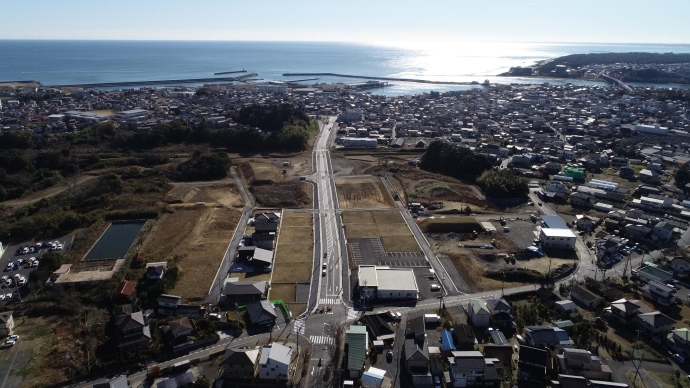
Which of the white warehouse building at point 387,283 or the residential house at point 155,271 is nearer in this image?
the white warehouse building at point 387,283

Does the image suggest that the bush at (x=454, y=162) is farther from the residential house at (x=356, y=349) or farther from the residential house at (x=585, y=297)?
the residential house at (x=356, y=349)

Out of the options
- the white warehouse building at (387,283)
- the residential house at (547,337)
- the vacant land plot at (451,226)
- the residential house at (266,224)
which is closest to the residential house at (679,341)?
the residential house at (547,337)

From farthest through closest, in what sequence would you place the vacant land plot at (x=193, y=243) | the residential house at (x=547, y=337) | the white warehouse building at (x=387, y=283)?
the vacant land plot at (x=193, y=243), the white warehouse building at (x=387, y=283), the residential house at (x=547, y=337)

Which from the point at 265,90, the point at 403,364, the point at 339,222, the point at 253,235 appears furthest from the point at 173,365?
the point at 265,90

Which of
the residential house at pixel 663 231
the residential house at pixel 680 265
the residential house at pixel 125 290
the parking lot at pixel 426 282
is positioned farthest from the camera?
the residential house at pixel 663 231

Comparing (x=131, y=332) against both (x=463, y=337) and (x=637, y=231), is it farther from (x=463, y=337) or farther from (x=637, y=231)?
(x=637, y=231)

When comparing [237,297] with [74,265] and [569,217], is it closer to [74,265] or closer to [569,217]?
[74,265]

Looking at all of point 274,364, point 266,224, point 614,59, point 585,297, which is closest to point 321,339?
point 274,364
